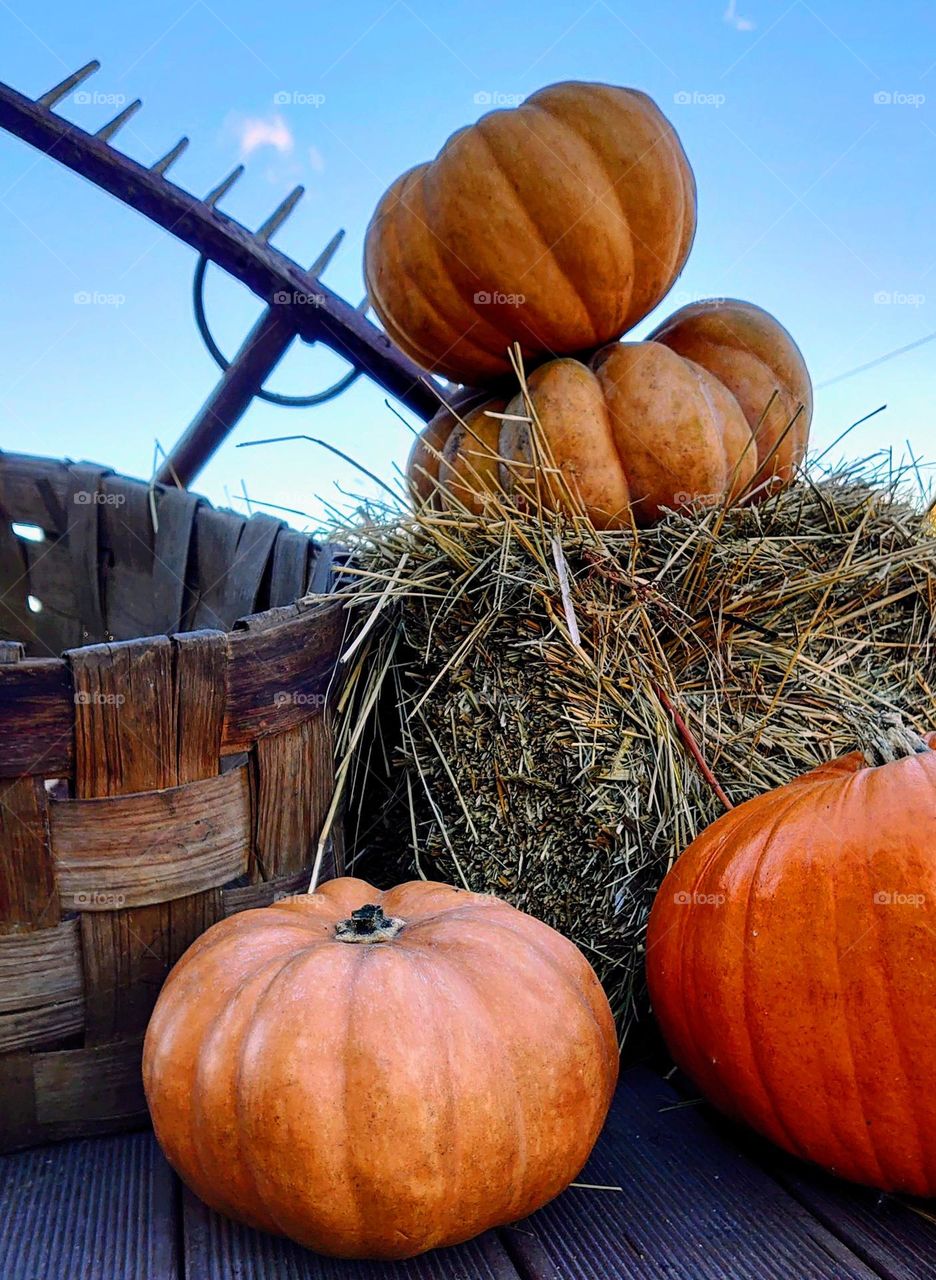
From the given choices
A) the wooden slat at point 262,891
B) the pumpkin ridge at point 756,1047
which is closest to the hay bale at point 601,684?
the wooden slat at point 262,891

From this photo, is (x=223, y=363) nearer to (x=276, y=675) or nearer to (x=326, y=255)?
(x=326, y=255)

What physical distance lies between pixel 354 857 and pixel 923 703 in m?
1.02

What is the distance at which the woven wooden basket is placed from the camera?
1.16 m

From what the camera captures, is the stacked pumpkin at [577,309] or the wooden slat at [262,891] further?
the stacked pumpkin at [577,309]

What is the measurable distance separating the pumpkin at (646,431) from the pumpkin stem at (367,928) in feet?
2.29

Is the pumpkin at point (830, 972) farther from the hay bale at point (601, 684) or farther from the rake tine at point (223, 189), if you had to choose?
the rake tine at point (223, 189)

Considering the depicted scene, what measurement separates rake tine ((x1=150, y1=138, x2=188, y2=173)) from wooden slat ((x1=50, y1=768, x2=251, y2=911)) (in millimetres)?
1891

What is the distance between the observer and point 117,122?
256 cm

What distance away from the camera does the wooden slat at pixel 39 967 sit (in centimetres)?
118

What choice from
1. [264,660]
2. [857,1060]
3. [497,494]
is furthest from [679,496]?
[857,1060]

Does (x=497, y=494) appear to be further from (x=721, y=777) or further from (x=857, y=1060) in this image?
(x=857, y=1060)

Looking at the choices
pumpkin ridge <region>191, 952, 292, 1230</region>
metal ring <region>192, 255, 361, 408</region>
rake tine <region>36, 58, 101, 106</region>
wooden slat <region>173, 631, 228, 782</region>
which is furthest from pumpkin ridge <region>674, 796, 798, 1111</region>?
rake tine <region>36, 58, 101, 106</region>

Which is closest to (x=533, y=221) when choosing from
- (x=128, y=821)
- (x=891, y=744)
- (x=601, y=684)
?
(x=601, y=684)

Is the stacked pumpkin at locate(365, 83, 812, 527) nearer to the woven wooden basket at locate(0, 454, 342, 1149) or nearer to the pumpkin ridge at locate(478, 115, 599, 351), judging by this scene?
the pumpkin ridge at locate(478, 115, 599, 351)
